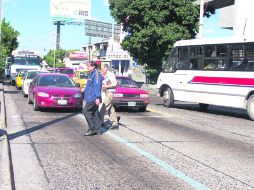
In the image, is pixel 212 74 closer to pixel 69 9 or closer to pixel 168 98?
pixel 168 98

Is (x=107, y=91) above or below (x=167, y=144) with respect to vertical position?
above

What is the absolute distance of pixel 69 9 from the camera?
89.1 metres

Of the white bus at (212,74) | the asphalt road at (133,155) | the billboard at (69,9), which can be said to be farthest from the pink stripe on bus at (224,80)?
the billboard at (69,9)

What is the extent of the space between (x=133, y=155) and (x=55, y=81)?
951cm

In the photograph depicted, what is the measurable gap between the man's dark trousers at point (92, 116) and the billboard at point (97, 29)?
95099mm

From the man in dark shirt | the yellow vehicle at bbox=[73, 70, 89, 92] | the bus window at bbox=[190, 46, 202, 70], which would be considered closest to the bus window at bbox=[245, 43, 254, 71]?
Answer: the bus window at bbox=[190, 46, 202, 70]

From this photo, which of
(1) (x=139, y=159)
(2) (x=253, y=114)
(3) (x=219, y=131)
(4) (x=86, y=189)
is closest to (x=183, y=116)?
(2) (x=253, y=114)

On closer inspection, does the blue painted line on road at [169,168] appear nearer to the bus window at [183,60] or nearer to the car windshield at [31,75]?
the bus window at [183,60]

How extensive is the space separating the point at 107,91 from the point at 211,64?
6.27 metres

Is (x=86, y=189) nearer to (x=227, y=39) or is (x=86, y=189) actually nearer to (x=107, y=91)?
(x=107, y=91)

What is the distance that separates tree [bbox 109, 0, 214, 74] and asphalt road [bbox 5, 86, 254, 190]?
814 inches

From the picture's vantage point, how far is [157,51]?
3578 centimetres

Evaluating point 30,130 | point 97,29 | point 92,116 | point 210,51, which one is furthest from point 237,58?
point 97,29

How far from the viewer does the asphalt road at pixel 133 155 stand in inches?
265
